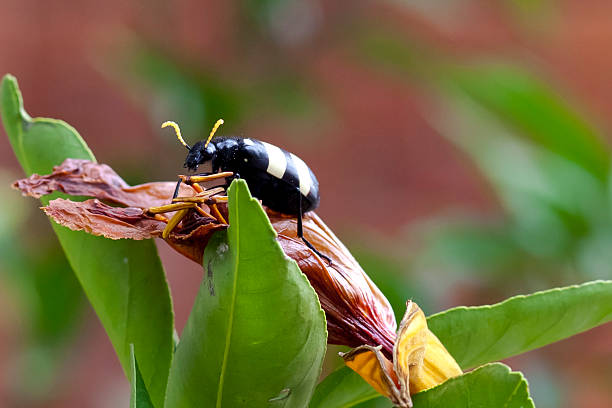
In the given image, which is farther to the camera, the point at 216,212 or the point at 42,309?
the point at 42,309

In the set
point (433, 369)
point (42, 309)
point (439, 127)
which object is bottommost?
point (42, 309)

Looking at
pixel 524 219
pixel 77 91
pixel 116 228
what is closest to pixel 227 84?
pixel 524 219

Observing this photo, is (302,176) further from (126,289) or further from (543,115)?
(543,115)

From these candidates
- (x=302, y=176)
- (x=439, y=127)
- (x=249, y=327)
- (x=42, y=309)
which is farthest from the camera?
(x=439, y=127)

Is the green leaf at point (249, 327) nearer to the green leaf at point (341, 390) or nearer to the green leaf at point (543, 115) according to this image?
the green leaf at point (341, 390)

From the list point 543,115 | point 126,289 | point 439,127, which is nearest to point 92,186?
point 126,289

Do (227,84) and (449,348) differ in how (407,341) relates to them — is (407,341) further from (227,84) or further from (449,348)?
(227,84)
